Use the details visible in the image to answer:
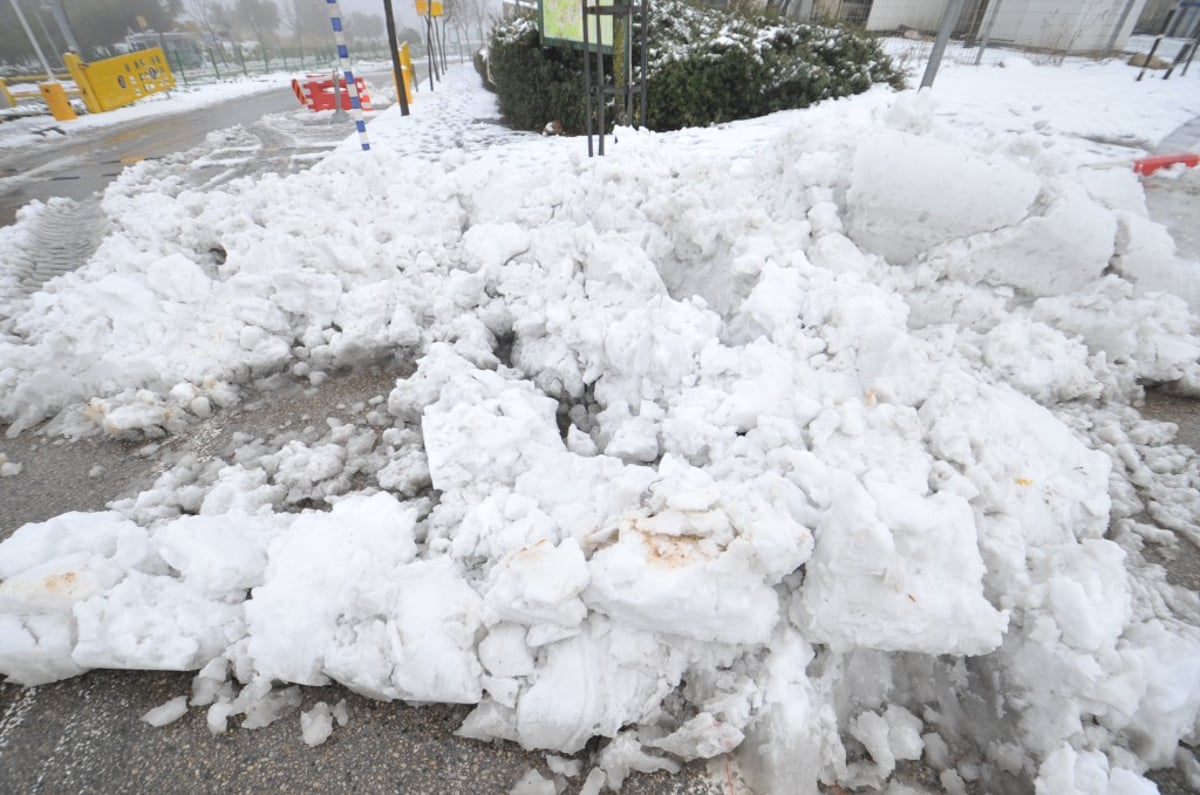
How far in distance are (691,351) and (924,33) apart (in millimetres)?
19108

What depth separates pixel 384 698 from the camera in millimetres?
1837

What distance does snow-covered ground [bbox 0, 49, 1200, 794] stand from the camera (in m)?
1.70

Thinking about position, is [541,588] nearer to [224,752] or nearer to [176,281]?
[224,752]

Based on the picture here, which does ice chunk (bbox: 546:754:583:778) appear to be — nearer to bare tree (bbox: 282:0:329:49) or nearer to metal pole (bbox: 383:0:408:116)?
metal pole (bbox: 383:0:408:116)

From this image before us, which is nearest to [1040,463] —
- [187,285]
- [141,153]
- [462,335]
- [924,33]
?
[462,335]

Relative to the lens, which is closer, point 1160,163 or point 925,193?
point 925,193

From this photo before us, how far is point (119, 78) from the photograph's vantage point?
1526 centimetres

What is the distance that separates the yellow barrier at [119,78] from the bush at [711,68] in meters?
13.1

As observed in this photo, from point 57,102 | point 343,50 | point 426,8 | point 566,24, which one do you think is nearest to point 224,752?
point 566,24

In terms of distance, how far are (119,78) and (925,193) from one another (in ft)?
68.1

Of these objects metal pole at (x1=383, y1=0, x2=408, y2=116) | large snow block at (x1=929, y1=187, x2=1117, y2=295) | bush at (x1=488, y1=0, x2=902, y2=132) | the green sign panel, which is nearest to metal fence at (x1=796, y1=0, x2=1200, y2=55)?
bush at (x1=488, y1=0, x2=902, y2=132)

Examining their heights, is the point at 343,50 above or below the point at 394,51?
above

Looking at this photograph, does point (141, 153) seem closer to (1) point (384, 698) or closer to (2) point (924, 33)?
(1) point (384, 698)

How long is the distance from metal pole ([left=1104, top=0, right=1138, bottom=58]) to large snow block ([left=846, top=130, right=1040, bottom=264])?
15.1 m
